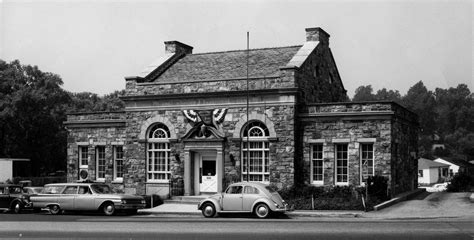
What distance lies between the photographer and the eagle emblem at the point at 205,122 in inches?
1186

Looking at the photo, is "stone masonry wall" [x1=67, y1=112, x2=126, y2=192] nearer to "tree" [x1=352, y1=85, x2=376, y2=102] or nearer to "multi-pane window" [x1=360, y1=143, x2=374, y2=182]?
"multi-pane window" [x1=360, y1=143, x2=374, y2=182]

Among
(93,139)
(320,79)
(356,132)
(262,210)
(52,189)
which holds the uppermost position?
(320,79)

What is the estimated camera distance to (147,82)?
107ft

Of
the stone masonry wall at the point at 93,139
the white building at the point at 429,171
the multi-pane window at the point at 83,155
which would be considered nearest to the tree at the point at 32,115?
the stone masonry wall at the point at 93,139

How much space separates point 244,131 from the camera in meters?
29.8

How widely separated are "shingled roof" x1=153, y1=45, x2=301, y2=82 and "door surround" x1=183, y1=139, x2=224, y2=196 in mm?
3343

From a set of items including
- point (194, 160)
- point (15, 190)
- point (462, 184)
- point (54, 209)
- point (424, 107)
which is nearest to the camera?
point (54, 209)

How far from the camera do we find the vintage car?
24.8 metres

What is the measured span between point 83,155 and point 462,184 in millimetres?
23221

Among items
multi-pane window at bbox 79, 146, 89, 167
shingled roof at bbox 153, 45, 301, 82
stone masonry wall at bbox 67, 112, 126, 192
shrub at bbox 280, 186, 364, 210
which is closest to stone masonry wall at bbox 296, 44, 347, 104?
shingled roof at bbox 153, 45, 301, 82

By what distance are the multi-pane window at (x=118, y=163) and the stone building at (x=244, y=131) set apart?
0.06m

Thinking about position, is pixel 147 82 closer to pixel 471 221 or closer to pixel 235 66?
pixel 235 66

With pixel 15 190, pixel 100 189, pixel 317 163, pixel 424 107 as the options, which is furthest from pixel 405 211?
pixel 424 107

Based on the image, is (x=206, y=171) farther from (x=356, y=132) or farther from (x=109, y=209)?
(x=356, y=132)
